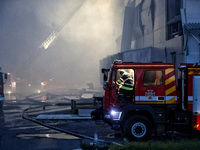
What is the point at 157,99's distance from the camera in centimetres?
848

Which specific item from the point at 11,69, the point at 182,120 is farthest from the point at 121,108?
the point at 11,69

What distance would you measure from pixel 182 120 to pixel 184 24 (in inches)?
544

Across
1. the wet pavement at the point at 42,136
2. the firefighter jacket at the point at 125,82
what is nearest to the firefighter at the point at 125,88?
the firefighter jacket at the point at 125,82

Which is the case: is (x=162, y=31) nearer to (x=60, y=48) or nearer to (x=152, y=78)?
(x=152, y=78)

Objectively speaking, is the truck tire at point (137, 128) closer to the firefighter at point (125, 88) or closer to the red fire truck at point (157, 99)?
the red fire truck at point (157, 99)

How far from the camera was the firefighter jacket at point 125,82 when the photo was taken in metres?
8.51

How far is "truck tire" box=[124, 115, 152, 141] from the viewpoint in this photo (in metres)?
8.27

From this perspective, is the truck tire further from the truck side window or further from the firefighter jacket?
the truck side window

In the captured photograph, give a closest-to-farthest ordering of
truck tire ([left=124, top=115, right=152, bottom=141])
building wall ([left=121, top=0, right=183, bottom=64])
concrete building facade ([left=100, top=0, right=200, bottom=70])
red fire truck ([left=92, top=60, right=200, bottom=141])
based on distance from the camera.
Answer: truck tire ([left=124, top=115, right=152, bottom=141]) < red fire truck ([left=92, top=60, right=200, bottom=141]) < concrete building facade ([left=100, top=0, right=200, bottom=70]) < building wall ([left=121, top=0, right=183, bottom=64])

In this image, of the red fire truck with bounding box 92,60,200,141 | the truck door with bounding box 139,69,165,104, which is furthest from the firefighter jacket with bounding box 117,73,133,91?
the truck door with bounding box 139,69,165,104

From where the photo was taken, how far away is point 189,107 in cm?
844

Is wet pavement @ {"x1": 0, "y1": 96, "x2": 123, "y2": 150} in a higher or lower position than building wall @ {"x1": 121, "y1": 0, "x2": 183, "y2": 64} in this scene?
lower

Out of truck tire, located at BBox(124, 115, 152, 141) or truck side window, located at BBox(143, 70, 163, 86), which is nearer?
truck tire, located at BBox(124, 115, 152, 141)

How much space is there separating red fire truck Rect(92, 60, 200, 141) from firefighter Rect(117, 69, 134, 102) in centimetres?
3
